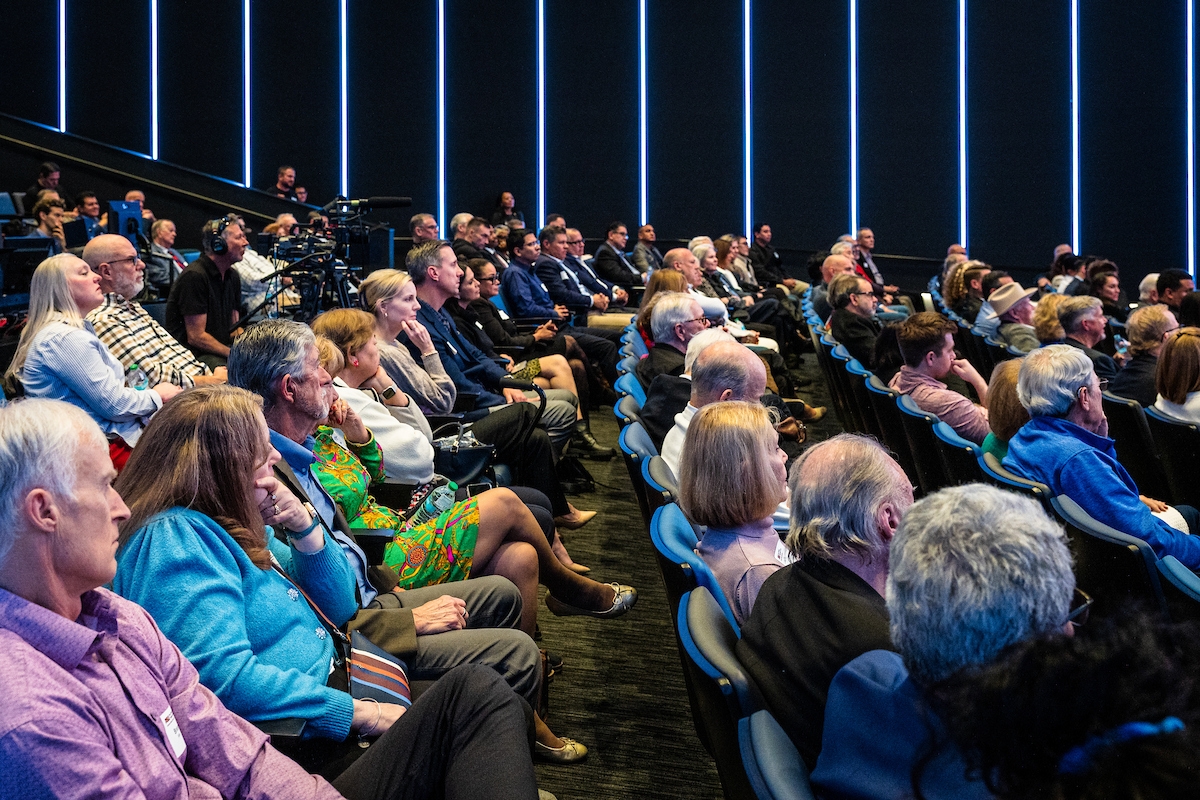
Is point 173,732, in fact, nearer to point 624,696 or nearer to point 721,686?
point 721,686

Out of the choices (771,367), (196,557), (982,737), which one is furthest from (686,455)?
(771,367)

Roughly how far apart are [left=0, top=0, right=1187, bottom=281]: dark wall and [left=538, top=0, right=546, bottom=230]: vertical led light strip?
0.07m

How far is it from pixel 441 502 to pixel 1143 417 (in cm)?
246

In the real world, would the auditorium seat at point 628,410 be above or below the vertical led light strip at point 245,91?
below

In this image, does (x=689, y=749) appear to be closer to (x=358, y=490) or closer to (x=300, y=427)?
(x=358, y=490)

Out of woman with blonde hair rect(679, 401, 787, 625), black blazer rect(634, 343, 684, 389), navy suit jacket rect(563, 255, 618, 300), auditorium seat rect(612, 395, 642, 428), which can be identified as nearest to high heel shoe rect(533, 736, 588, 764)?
woman with blonde hair rect(679, 401, 787, 625)

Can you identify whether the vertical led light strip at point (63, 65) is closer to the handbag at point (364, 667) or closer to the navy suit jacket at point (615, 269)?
the navy suit jacket at point (615, 269)

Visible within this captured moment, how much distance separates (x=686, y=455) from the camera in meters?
2.30

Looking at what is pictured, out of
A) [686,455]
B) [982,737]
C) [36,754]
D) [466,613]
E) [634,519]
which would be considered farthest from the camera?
[634,519]

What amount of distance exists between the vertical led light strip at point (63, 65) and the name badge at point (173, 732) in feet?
41.7

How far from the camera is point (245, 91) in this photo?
12.2 m

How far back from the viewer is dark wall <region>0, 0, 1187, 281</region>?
39.0 feet

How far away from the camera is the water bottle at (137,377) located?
3.83 metres

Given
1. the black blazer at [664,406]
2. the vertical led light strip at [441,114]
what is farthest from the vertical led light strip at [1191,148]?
the black blazer at [664,406]
